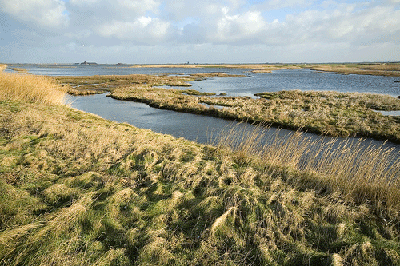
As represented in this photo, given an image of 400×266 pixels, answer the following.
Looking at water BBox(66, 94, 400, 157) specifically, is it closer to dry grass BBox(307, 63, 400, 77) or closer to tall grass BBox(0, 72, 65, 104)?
tall grass BBox(0, 72, 65, 104)

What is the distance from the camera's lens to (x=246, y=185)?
7.69 m

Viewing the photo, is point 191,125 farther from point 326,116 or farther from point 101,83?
point 101,83

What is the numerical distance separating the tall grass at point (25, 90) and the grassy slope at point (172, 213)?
47.3ft

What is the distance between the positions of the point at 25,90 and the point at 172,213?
75.2ft

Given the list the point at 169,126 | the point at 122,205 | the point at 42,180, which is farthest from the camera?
the point at 169,126

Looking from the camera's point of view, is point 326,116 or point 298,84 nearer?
point 326,116

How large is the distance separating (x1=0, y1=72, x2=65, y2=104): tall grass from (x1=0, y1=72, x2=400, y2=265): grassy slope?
14.4 meters

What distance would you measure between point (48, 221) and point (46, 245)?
2.40 ft

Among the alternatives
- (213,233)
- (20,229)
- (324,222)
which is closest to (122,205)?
(20,229)

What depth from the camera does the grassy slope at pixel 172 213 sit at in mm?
4594

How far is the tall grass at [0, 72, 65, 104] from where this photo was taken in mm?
20203

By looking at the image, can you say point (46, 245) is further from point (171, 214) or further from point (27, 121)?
point (27, 121)

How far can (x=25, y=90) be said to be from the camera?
21000mm

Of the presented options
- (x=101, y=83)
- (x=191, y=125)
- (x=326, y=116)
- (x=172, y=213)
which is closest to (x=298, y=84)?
(x=326, y=116)
